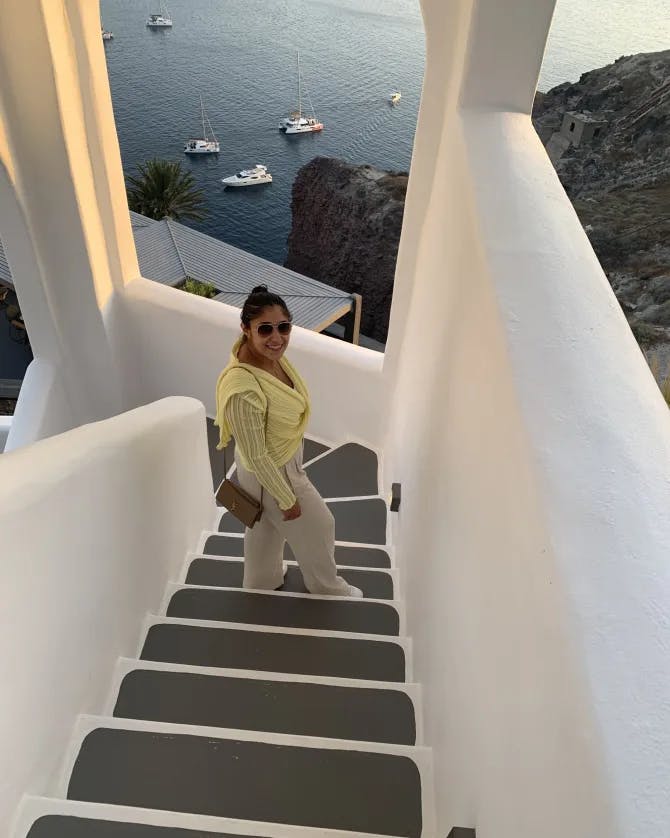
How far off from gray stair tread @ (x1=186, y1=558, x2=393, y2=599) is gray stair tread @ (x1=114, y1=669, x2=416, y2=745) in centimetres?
86

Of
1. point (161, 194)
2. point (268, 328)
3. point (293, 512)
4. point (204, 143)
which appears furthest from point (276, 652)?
point (204, 143)

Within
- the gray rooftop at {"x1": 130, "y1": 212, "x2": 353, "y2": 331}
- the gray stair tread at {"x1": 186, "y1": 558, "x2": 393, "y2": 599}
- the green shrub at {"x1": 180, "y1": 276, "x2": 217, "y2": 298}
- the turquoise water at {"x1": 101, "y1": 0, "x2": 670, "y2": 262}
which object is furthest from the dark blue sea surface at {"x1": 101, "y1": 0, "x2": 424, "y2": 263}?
the gray stair tread at {"x1": 186, "y1": 558, "x2": 393, "y2": 599}

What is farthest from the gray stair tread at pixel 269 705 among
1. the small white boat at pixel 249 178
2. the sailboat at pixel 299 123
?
the sailboat at pixel 299 123

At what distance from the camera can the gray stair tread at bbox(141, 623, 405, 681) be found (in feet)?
9.00

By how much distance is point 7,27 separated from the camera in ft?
12.4

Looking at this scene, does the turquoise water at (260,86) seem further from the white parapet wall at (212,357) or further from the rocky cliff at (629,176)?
the white parapet wall at (212,357)

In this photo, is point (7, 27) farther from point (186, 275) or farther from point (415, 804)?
point (186, 275)

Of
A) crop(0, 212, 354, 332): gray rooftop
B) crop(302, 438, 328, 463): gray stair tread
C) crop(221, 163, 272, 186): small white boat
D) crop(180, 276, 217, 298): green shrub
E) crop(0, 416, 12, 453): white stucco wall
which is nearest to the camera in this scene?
crop(302, 438, 328, 463): gray stair tread

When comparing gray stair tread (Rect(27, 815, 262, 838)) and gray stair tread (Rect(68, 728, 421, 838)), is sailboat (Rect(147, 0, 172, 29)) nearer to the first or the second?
gray stair tread (Rect(68, 728, 421, 838))

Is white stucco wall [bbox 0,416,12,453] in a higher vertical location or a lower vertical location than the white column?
lower

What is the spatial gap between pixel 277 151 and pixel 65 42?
132 ft

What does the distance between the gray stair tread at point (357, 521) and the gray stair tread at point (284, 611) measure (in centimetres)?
101

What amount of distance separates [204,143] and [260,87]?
387 inches

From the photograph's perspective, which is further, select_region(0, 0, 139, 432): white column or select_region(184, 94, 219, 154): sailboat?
select_region(184, 94, 219, 154): sailboat
